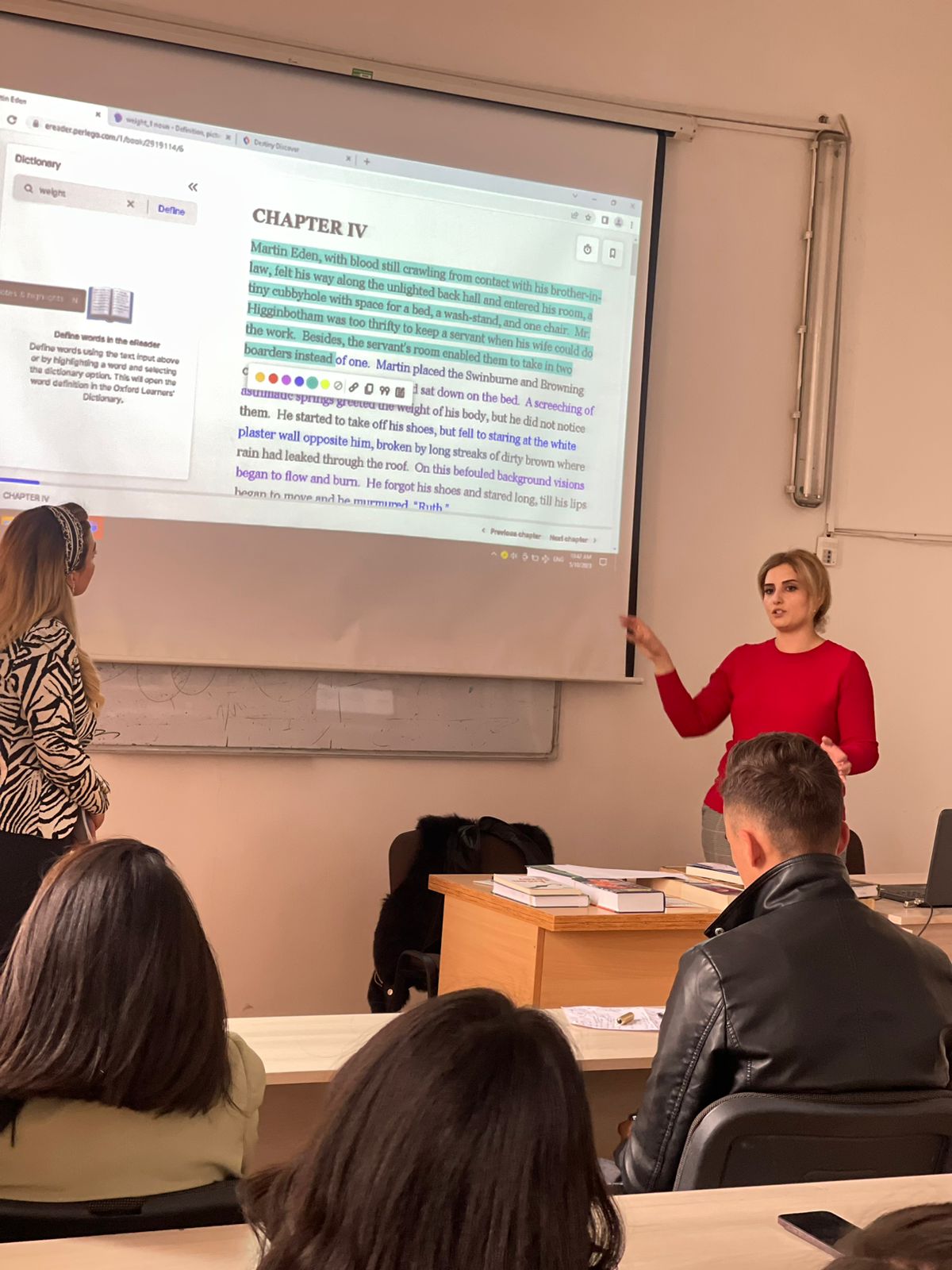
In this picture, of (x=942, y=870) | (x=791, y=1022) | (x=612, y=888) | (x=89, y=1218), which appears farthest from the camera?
(x=942, y=870)

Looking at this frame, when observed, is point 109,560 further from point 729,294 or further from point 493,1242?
point 493,1242

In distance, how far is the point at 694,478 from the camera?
4.55 meters

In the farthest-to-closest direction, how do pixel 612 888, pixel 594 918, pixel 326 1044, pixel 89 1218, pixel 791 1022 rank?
pixel 612 888
pixel 594 918
pixel 326 1044
pixel 791 1022
pixel 89 1218

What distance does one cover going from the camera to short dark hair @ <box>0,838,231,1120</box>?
129 centimetres

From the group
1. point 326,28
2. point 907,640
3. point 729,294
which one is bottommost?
point 907,640

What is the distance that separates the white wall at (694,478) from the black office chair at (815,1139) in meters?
2.65

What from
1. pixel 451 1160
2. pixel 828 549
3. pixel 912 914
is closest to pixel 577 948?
pixel 912 914

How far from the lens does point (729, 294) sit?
458 centimetres

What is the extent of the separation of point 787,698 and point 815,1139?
2.32 meters

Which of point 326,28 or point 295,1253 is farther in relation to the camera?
point 326,28

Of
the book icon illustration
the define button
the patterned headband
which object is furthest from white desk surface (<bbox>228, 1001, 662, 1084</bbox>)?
the define button

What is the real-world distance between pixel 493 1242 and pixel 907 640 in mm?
4385

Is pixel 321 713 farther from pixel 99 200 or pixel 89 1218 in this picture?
pixel 89 1218

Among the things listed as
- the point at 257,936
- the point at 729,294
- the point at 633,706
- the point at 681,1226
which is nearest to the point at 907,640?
the point at 633,706
